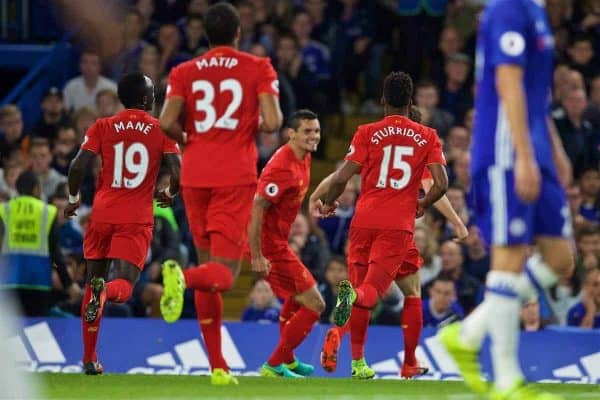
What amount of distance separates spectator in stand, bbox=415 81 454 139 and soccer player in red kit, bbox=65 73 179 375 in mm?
6647

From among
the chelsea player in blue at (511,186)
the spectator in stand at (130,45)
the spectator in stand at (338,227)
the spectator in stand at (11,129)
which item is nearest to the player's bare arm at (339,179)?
the chelsea player in blue at (511,186)

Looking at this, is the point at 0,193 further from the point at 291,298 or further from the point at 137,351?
the point at 291,298

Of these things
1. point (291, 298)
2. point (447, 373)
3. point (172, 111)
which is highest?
point (172, 111)

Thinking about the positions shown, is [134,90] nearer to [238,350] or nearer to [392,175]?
[392,175]

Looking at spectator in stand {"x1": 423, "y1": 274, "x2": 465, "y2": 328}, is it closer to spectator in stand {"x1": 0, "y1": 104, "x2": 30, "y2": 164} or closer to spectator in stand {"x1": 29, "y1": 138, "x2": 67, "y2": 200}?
spectator in stand {"x1": 29, "y1": 138, "x2": 67, "y2": 200}

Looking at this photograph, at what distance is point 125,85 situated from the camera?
1358cm

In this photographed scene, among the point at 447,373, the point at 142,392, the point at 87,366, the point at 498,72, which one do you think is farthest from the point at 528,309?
the point at 498,72

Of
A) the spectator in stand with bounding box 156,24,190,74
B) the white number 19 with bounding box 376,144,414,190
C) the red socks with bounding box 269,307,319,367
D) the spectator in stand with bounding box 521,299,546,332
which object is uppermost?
the spectator in stand with bounding box 156,24,190,74

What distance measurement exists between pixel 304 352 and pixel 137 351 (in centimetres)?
171

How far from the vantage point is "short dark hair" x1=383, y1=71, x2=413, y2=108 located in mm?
13297

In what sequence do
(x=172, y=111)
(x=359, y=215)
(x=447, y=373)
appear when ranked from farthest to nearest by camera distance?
(x=447, y=373) < (x=359, y=215) < (x=172, y=111)

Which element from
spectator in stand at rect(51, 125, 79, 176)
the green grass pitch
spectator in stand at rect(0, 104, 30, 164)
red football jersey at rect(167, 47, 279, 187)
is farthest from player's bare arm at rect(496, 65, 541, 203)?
spectator in stand at rect(0, 104, 30, 164)

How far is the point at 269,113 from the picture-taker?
11.5 meters

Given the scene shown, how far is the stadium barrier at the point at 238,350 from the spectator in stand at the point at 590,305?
830mm
